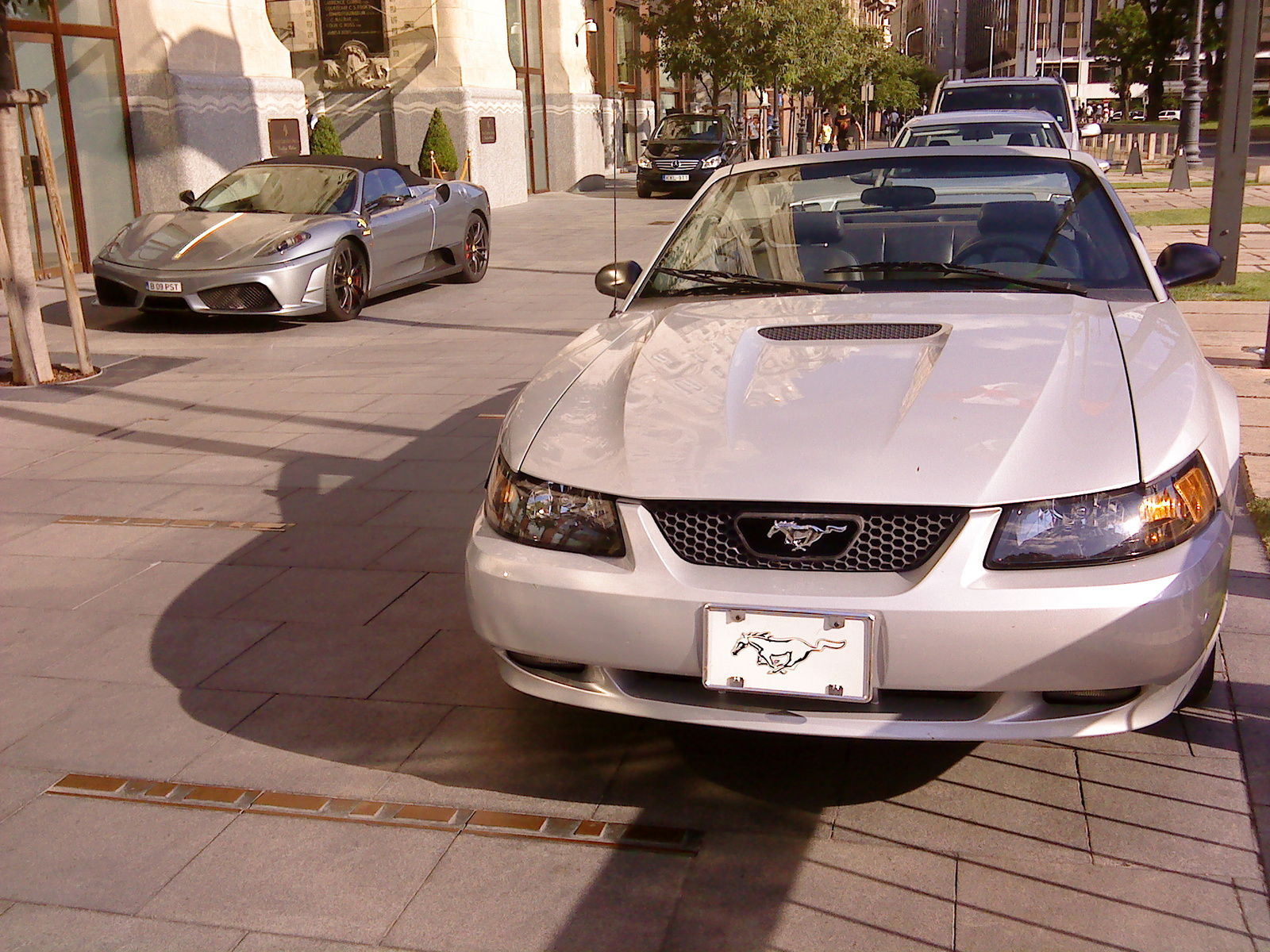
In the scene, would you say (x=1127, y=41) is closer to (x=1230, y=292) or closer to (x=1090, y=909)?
(x=1230, y=292)

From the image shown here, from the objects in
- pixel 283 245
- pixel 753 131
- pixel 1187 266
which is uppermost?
pixel 1187 266

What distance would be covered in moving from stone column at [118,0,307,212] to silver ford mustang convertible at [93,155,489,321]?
3952 millimetres

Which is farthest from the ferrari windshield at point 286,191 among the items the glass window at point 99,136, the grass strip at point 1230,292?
the grass strip at point 1230,292

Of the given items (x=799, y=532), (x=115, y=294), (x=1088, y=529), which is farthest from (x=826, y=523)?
(x=115, y=294)

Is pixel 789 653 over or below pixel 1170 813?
over

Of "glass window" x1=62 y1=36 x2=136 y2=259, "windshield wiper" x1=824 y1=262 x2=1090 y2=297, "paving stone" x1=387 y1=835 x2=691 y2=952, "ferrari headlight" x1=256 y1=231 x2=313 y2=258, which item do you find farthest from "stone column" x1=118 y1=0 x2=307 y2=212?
"paving stone" x1=387 y1=835 x2=691 y2=952

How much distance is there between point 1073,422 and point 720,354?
97 centimetres

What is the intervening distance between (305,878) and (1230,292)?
10213 mm

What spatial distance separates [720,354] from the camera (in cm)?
358

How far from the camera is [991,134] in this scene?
12297 mm

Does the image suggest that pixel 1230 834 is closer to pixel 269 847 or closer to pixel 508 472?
pixel 508 472

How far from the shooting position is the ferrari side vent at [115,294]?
10.8 m

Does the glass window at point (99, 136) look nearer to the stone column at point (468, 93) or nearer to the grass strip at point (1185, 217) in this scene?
the stone column at point (468, 93)

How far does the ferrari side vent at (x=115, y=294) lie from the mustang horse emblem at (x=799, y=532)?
9.14 metres
